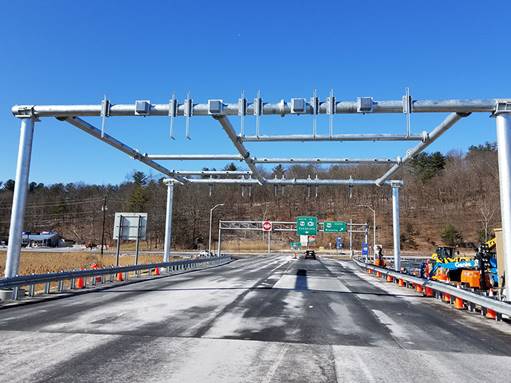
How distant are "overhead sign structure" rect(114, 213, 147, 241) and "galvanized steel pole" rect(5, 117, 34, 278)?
1182cm

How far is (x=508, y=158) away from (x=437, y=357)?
22.1 feet

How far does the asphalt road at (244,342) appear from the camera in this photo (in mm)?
5582

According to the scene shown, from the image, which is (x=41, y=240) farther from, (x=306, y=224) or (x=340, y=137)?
(x=340, y=137)

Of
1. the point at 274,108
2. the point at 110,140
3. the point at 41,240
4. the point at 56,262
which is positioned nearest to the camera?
the point at 274,108

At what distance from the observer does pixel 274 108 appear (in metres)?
12.5

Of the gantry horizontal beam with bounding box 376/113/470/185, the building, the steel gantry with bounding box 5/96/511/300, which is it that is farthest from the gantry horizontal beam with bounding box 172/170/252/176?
the building

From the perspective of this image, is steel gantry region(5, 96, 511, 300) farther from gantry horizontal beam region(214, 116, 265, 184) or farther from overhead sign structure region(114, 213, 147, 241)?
overhead sign structure region(114, 213, 147, 241)

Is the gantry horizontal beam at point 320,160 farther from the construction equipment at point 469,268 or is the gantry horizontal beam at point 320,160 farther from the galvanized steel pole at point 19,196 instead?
the galvanized steel pole at point 19,196

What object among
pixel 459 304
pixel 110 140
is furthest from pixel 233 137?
pixel 459 304

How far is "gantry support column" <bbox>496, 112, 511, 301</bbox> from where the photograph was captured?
1073 centimetres

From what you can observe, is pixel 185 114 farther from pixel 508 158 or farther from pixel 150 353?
pixel 508 158

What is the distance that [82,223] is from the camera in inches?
5581

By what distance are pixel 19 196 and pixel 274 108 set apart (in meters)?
8.44

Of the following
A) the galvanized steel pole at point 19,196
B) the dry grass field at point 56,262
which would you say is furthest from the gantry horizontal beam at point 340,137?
the dry grass field at point 56,262
